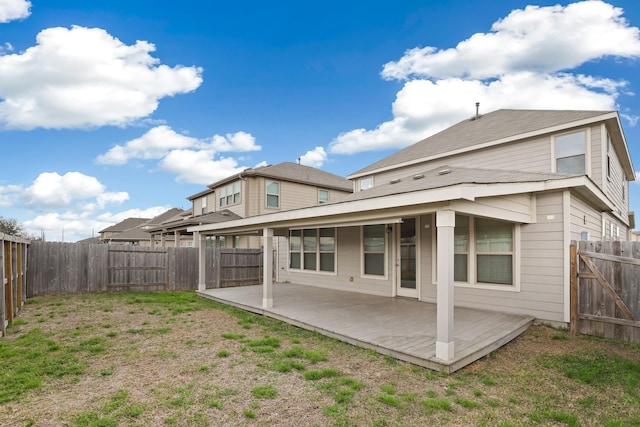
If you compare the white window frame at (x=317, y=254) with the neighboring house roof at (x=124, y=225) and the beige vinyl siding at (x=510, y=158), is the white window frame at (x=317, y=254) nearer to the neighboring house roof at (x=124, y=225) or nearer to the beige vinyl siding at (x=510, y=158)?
the beige vinyl siding at (x=510, y=158)

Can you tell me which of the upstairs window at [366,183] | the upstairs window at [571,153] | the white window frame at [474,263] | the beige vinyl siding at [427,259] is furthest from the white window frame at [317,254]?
the upstairs window at [571,153]

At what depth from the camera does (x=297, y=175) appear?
1798 cm

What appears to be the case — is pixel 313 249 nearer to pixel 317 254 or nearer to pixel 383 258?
pixel 317 254

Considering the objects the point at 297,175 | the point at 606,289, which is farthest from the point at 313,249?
the point at 606,289

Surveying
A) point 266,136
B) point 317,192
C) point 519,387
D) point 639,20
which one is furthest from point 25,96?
point 639,20

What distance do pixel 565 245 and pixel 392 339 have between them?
3800 millimetres

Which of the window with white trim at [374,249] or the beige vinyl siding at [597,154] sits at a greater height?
the beige vinyl siding at [597,154]

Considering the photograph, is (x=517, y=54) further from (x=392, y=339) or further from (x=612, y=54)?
(x=392, y=339)

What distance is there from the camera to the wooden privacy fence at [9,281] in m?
5.84

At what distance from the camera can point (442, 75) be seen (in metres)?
13.3

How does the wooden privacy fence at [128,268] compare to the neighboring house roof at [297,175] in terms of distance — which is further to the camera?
the neighboring house roof at [297,175]

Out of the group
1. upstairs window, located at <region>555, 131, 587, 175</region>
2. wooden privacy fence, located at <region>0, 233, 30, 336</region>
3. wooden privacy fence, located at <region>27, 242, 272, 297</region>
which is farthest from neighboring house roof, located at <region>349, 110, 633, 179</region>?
wooden privacy fence, located at <region>0, 233, 30, 336</region>

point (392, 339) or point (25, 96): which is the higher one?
point (25, 96)

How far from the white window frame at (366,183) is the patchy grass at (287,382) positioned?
23.2 ft
